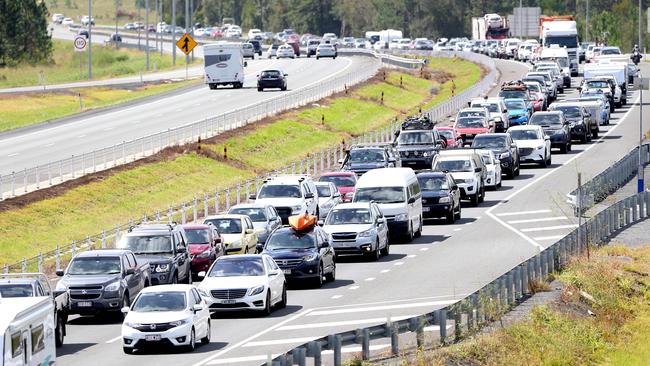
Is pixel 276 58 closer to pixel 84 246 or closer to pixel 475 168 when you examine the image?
pixel 475 168

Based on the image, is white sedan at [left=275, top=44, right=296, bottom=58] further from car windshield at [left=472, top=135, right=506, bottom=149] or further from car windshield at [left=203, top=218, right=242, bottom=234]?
car windshield at [left=203, top=218, right=242, bottom=234]

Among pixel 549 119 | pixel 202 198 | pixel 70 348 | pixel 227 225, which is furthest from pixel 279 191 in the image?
pixel 549 119

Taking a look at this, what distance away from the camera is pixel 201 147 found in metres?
75.8

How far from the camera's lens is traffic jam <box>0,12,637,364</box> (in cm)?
3091

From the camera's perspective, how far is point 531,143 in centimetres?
6975

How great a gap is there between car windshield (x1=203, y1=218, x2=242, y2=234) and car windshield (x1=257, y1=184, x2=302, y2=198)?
6.85 metres

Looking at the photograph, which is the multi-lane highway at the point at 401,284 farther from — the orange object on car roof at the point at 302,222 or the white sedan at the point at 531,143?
the white sedan at the point at 531,143

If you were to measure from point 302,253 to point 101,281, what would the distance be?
6.52m

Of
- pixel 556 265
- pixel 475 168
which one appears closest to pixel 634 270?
pixel 556 265

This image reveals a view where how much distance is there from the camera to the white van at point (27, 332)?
23344mm

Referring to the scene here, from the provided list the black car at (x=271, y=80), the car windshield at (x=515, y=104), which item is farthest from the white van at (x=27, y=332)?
the black car at (x=271, y=80)

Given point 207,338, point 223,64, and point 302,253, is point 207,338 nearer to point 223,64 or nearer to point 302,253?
point 302,253

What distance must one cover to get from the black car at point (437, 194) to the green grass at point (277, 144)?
23.9 metres

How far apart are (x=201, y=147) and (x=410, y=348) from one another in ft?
158
